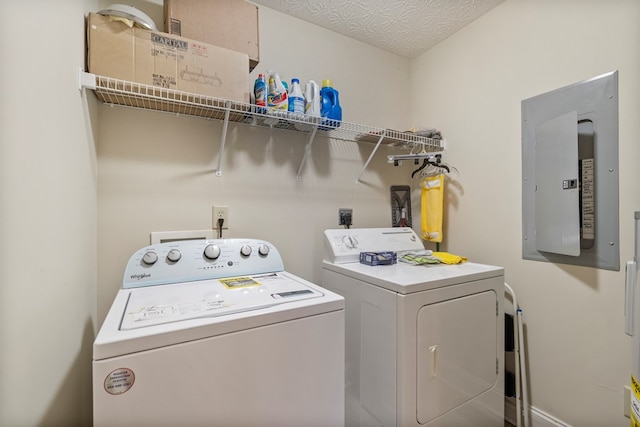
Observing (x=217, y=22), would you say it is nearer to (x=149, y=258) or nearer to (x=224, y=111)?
(x=224, y=111)

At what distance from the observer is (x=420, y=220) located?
2240 mm

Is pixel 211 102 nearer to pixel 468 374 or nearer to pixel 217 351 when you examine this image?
pixel 217 351

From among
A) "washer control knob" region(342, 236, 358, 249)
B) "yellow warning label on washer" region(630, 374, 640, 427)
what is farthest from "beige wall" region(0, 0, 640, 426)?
"yellow warning label on washer" region(630, 374, 640, 427)

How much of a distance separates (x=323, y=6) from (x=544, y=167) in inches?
61.9

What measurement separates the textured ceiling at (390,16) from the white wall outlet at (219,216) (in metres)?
1.26

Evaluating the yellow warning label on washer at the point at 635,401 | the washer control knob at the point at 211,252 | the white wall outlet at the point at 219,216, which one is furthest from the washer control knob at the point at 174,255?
the yellow warning label on washer at the point at 635,401

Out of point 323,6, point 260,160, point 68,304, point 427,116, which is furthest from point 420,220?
point 68,304

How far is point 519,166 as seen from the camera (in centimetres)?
163

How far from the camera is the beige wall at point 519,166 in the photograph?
4.14ft

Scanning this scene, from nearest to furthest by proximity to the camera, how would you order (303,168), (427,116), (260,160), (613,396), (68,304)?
(68,304), (613,396), (260,160), (303,168), (427,116)

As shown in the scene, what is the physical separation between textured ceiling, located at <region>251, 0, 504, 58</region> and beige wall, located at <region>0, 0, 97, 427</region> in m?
1.22

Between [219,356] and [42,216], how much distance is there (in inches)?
23.1

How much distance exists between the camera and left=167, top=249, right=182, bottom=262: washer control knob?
1198 millimetres

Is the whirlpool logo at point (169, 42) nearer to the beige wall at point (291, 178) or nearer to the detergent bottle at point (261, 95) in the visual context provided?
the beige wall at point (291, 178)
